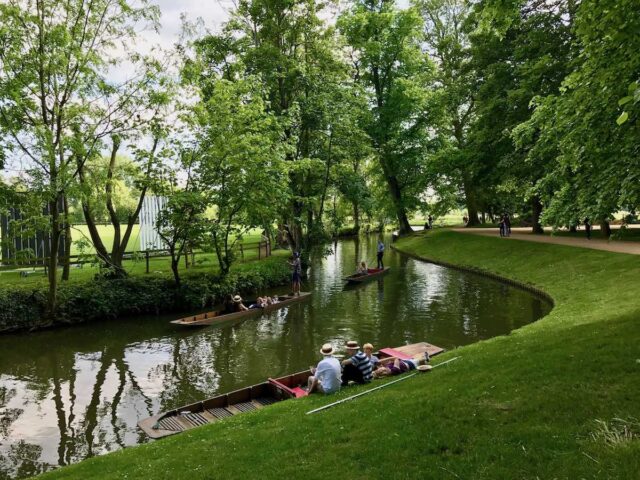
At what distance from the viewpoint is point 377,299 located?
2369 centimetres

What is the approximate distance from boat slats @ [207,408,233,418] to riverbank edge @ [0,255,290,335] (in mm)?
12158

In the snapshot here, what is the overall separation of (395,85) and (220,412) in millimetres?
38854

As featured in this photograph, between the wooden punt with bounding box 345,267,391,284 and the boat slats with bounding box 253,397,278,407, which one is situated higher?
the wooden punt with bounding box 345,267,391,284

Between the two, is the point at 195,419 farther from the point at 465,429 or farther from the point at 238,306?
the point at 238,306

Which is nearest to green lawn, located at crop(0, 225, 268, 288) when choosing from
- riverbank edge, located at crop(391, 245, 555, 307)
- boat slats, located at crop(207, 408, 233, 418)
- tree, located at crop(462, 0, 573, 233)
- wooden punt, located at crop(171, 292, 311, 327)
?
wooden punt, located at crop(171, 292, 311, 327)

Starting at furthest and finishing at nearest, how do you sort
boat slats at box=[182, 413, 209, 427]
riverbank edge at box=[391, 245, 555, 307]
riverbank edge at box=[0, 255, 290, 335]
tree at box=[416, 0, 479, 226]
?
tree at box=[416, 0, 479, 226] → riverbank edge at box=[391, 245, 555, 307] → riverbank edge at box=[0, 255, 290, 335] → boat slats at box=[182, 413, 209, 427]

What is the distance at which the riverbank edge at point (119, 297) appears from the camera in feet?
62.1

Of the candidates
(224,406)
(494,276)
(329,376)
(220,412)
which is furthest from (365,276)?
(220,412)

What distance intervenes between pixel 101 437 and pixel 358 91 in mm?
28332

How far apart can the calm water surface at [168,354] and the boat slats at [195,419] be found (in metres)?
1.00

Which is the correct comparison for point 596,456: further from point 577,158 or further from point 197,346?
point 197,346

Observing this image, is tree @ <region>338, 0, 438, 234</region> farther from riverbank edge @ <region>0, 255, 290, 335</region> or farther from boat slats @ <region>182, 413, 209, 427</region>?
boat slats @ <region>182, 413, 209, 427</region>

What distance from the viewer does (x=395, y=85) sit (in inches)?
1726

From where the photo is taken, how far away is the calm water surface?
35.0 ft
